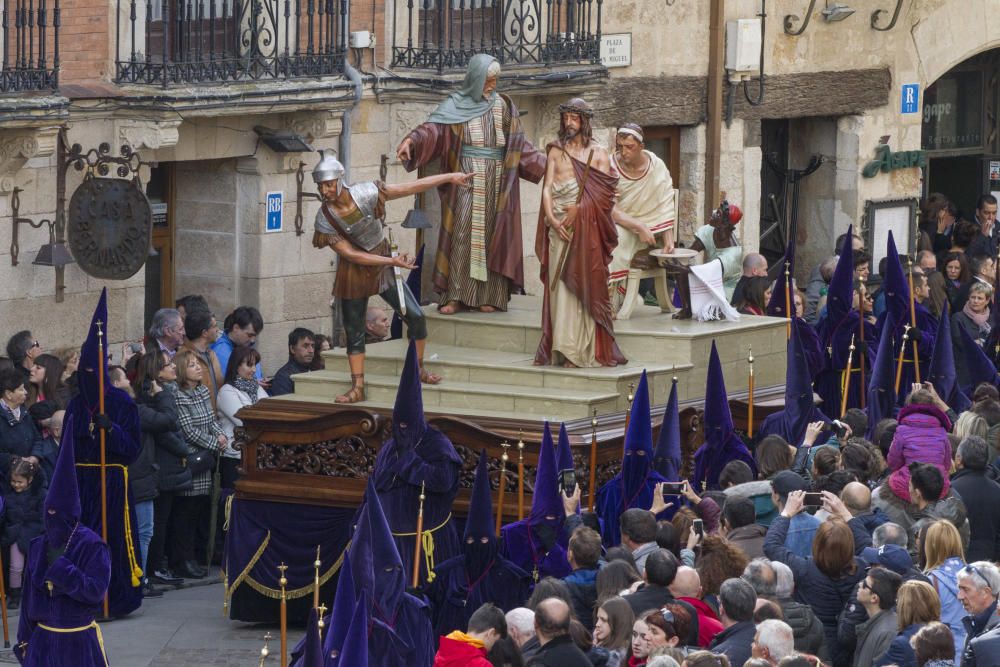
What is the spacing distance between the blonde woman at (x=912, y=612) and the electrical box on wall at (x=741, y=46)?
44.1 ft

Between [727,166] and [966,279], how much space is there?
3746 mm

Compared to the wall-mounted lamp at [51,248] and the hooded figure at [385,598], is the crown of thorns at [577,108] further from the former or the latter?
the hooded figure at [385,598]

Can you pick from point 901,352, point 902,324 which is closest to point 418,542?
point 901,352

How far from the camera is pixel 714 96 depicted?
23938 mm

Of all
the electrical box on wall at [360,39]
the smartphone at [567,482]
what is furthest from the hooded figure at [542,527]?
the electrical box on wall at [360,39]

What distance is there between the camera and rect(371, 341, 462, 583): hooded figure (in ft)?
47.4

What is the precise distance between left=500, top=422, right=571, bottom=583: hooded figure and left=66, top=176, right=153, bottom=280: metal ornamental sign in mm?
5224

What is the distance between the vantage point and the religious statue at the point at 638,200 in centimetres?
1714

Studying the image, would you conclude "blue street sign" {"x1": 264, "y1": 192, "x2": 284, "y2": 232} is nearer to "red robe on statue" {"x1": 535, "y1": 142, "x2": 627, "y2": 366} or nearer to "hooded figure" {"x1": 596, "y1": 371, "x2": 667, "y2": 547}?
"red robe on statue" {"x1": 535, "y1": 142, "x2": 627, "y2": 366}

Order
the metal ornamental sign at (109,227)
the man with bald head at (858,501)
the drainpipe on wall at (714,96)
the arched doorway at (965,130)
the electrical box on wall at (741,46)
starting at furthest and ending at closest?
1. the arched doorway at (965,130)
2. the electrical box on wall at (741,46)
3. the drainpipe on wall at (714,96)
4. the metal ornamental sign at (109,227)
5. the man with bald head at (858,501)

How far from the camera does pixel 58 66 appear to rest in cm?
1730

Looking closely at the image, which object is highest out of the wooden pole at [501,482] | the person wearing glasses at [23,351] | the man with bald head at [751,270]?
the man with bald head at [751,270]

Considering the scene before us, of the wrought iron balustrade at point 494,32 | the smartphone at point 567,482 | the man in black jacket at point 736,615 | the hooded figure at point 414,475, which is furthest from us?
the wrought iron balustrade at point 494,32

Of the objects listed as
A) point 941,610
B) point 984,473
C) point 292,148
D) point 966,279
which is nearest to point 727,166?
point 966,279
